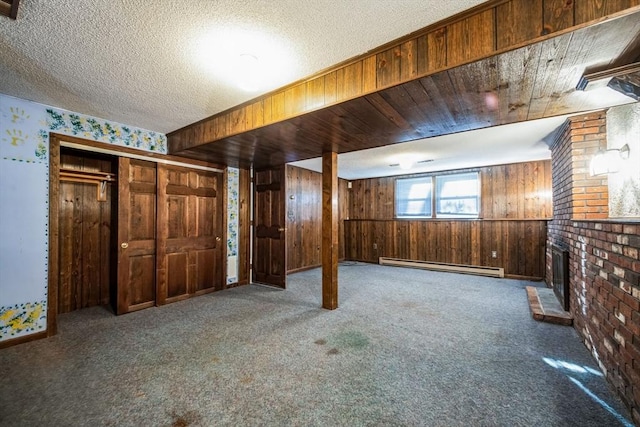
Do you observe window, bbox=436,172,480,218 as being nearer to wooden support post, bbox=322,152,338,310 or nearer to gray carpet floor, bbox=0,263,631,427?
gray carpet floor, bbox=0,263,631,427

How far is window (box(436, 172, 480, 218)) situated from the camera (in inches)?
230

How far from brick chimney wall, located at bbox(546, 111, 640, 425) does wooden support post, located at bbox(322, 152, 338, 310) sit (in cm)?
245

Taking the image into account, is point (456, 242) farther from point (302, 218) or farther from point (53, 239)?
point (53, 239)

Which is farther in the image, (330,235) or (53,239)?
(330,235)

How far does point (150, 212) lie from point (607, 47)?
4.52 meters

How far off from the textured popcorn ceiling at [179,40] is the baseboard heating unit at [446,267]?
535cm

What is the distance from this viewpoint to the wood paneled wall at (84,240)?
3.34m

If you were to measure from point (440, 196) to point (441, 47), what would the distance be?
518 cm

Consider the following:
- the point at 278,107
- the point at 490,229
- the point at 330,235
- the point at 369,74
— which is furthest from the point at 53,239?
the point at 490,229

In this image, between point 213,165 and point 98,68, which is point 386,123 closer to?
point 98,68

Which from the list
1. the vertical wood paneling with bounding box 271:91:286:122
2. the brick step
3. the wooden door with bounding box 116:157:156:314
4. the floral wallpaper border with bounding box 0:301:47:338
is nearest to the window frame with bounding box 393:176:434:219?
the brick step

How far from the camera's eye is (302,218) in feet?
20.1

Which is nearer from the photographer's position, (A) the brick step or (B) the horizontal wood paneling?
(A) the brick step

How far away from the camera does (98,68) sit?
2.06m
